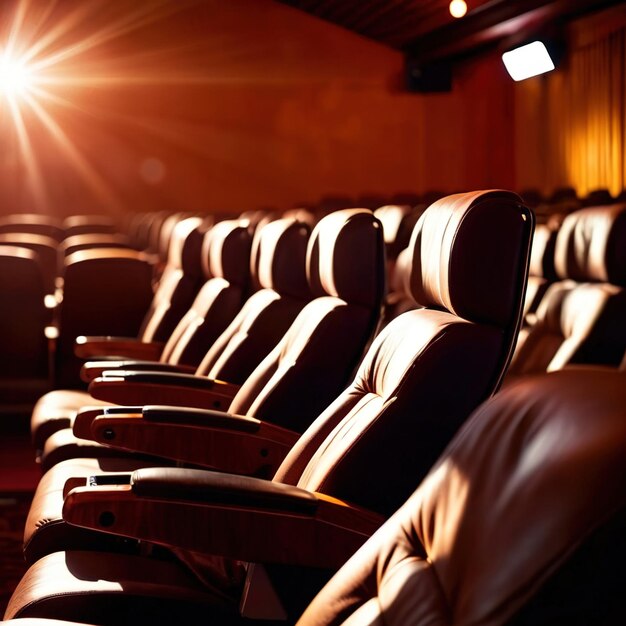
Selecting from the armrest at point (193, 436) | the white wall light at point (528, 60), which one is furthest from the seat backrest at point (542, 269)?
the white wall light at point (528, 60)

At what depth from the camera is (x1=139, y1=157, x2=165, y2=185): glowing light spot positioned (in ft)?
42.0

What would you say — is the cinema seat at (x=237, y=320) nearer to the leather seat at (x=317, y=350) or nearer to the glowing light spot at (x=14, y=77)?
the leather seat at (x=317, y=350)

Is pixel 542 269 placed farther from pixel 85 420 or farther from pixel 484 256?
pixel 484 256

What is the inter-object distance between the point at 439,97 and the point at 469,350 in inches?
459

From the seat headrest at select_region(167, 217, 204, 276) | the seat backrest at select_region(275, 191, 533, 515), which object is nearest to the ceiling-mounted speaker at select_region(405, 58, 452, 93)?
the seat headrest at select_region(167, 217, 204, 276)

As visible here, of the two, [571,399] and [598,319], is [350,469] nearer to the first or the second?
[571,399]

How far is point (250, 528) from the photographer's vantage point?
158cm

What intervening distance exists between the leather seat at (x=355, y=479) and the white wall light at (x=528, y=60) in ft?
28.1

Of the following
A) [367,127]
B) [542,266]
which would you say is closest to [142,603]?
[542,266]

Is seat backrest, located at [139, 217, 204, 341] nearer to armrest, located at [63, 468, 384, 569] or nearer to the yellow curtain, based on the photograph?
armrest, located at [63, 468, 384, 569]

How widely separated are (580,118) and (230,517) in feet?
30.6

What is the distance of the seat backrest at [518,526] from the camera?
2.38 ft

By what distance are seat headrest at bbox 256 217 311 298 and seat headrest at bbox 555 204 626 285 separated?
2.44ft

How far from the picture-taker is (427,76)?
41.3ft
